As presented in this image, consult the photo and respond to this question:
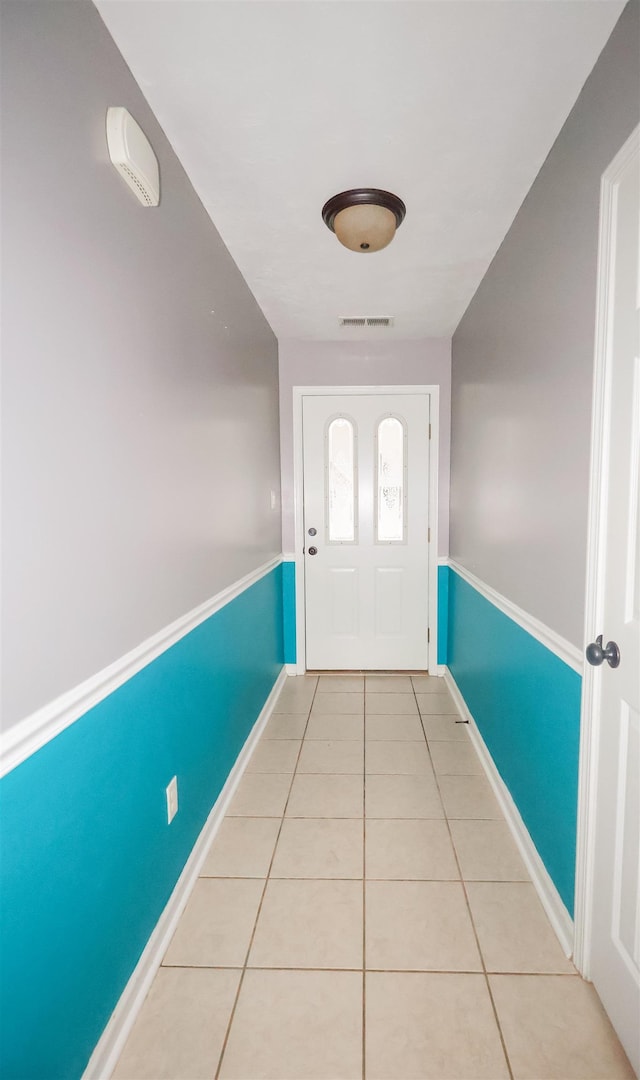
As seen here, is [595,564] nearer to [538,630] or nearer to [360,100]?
[538,630]

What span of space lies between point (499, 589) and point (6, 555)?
6.27 feet

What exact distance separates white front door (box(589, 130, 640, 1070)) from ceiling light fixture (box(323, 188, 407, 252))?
820 millimetres

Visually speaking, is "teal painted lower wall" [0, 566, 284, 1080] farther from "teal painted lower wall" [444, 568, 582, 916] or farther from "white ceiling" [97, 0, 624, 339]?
"white ceiling" [97, 0, 624, 339]

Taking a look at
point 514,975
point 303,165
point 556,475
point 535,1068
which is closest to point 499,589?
point 556,475

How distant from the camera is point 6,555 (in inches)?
32.4

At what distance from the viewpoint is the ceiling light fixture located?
68.3 inches

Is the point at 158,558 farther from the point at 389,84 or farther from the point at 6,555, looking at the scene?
the point at 389,84

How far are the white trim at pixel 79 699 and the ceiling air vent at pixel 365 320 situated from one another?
214cm

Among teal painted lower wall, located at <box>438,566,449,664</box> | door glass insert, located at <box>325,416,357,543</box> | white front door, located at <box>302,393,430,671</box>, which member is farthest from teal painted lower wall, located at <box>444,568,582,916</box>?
door glass insert, located at <box>325,416,357,543</box>

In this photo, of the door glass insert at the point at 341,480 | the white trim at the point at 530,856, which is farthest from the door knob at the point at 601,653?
the door glass insert at the point at 341,480

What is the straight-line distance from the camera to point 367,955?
4.59 ft

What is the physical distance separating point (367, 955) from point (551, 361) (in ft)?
6.17

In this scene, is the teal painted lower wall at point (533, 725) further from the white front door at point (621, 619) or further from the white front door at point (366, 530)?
the white front door at point (366, 530)

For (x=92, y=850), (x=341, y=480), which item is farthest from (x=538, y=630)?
(x=341, y=480)
